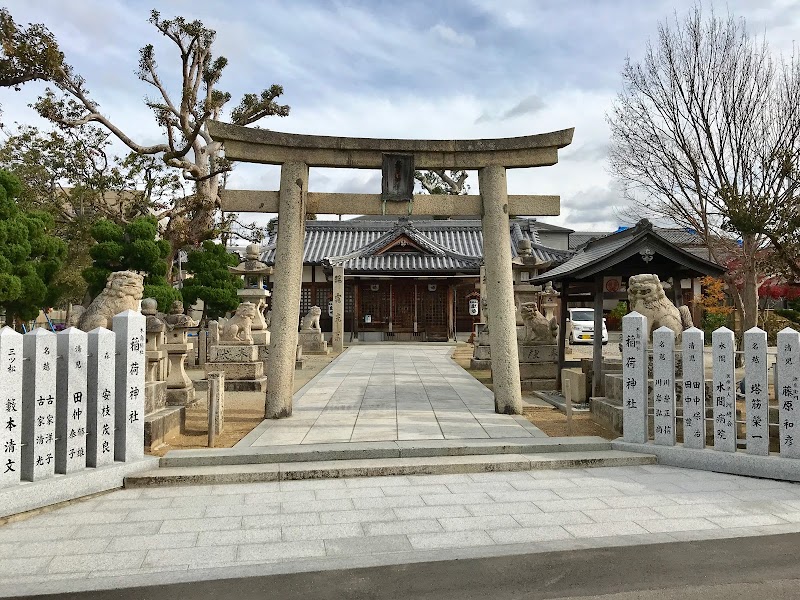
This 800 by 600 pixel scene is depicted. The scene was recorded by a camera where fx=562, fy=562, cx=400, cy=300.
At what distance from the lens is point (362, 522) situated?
14.9 feet

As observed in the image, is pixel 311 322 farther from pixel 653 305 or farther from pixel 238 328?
pixel 653 305

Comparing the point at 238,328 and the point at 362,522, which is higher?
the point at 238,328

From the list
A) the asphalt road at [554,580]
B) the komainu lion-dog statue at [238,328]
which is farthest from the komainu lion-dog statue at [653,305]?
the komainu lion-dog statue at [238,328]

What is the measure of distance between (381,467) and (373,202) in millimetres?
4221

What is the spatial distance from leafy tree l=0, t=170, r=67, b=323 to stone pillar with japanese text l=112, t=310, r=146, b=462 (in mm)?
11692

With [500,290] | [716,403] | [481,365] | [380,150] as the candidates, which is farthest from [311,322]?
[716,403]

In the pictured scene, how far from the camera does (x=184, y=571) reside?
3.65 m

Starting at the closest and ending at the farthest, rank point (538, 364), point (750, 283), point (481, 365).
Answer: point (538, 364) < point (750, 283) < point (481, 365)

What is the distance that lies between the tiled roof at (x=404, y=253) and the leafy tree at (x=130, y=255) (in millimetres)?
10016

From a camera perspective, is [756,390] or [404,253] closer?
[756,390]

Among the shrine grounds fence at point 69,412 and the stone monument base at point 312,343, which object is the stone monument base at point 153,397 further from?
the stone monument base at point 312,343

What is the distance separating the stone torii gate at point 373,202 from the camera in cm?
824

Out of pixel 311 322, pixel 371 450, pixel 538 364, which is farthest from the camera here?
pixel 311 322

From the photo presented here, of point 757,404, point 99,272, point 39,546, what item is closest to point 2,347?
point 39,546
